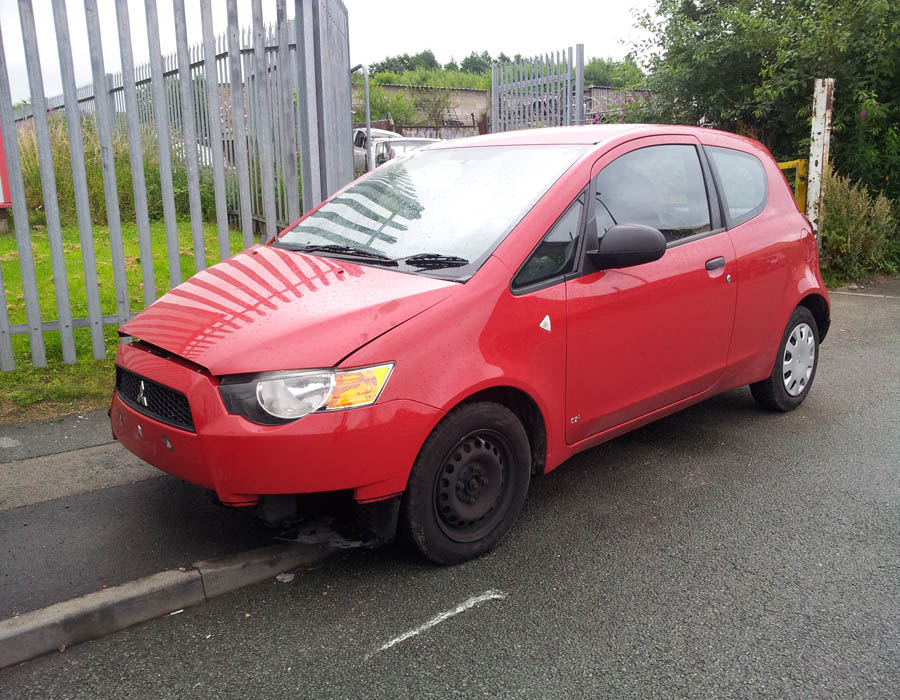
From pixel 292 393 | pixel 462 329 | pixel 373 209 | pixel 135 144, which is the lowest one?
pixel 292 393

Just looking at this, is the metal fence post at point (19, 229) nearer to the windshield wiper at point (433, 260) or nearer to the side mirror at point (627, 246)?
the windshield wiper at point (433, 260)

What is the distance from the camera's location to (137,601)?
2.89 metres

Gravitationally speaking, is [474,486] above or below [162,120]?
below

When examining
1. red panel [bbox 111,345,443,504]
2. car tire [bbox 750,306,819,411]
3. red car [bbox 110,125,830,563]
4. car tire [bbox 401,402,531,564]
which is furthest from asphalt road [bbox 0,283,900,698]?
car tire [bbox 750,306,819,411]

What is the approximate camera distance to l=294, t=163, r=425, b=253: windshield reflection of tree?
3801 millimetres

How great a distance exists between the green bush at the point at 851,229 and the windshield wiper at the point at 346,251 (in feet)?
27.2

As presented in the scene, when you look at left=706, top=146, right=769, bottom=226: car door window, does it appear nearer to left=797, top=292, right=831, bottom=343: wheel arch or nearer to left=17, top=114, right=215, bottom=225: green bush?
left=797, top=292, right=831, bottom=343: wheel arch

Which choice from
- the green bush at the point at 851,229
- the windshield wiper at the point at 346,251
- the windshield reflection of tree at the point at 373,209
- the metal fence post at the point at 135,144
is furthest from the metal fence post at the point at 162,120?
the green bush at the point at 851,229

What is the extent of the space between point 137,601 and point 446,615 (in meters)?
1.12

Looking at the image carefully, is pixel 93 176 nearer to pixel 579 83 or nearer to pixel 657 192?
pixel 579 83

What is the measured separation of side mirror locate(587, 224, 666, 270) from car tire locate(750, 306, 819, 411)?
1785 mm

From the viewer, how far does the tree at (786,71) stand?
34.6 ft

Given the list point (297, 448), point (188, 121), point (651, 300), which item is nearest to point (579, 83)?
point (188, 121)

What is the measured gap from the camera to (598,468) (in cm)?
435
